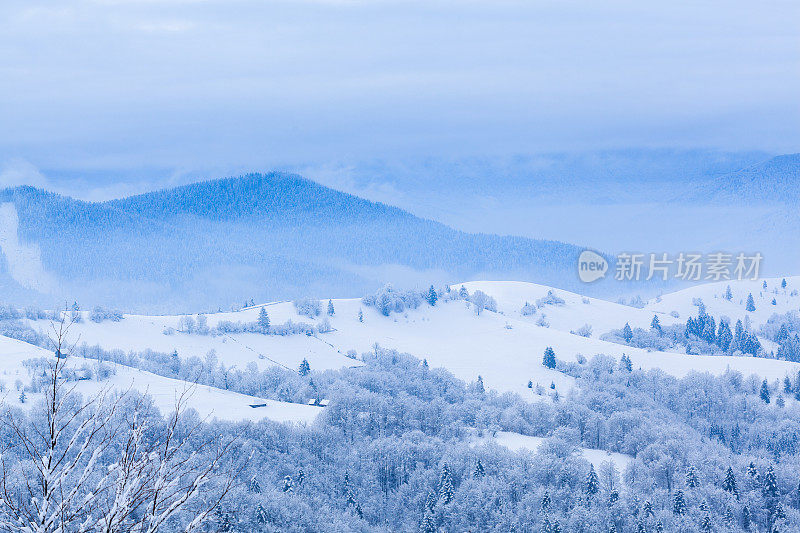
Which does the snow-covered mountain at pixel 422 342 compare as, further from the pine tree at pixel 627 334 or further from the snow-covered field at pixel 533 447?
the snow-covered field at pixel 533 447

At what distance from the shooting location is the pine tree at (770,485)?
58562 mm

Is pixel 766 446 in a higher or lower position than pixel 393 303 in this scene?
lower

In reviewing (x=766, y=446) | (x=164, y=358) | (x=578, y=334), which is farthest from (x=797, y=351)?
(x=164, y=358)

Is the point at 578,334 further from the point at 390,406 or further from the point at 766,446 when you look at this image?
the point at 390,406

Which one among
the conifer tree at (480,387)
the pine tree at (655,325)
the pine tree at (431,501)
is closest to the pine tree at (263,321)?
the conifer tree at (480,387)

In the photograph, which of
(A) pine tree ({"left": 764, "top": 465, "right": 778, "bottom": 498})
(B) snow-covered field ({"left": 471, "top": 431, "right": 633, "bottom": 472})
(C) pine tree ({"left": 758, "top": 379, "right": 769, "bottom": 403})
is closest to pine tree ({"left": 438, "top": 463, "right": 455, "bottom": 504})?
(B) snow-covered field ({"left": 471, "top": 431, "right": 633, "bottom": 472})

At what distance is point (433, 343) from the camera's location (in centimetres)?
12312

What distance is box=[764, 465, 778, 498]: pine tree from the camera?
→ 5856 centimetres

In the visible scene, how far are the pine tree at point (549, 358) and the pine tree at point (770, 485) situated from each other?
5110 centimetres

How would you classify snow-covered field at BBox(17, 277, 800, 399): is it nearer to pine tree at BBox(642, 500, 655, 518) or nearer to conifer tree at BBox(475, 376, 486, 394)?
conifer tree at BBox(475, 376, 486, 394)

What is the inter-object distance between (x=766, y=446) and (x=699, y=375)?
765 inches

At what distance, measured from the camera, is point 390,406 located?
77.7 meters

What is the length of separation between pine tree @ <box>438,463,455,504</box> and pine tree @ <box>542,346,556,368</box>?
51887mm

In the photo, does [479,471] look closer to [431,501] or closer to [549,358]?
[431,501]
